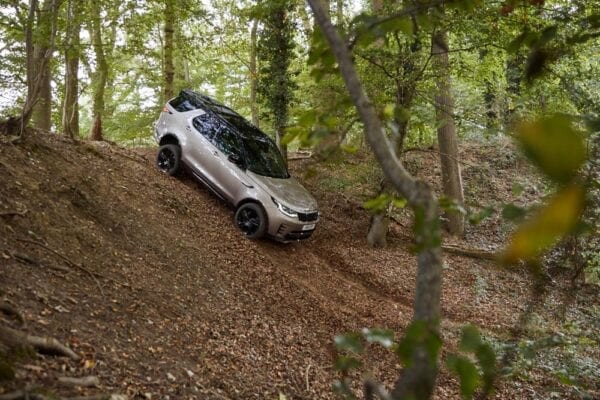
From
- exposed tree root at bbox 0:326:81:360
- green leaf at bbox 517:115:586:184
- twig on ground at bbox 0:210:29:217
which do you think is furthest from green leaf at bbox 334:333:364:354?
twig on ground at bbox 0:210:29:217

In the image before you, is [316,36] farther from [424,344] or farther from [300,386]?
[300,386]

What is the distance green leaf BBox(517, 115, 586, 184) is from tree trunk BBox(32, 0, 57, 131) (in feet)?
23.6

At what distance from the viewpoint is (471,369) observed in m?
1.08

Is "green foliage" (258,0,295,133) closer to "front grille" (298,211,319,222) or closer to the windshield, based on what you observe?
the windshield

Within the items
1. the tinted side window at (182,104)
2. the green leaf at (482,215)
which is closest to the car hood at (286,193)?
the tinted side window at (182,104)

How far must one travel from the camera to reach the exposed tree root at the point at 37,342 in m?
3.06

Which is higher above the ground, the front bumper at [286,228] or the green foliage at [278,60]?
the green foliage at [278,60]

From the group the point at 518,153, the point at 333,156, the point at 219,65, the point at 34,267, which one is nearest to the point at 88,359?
the point at 34,267

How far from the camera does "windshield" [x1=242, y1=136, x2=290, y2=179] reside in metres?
9.32

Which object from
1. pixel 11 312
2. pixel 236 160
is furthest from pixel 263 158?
pixel 11 312

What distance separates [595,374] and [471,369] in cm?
568

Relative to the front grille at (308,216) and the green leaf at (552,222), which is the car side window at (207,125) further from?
the green leaf at (552,222)

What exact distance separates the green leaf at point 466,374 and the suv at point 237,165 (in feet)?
24.5

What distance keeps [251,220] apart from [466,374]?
25.9 ft
